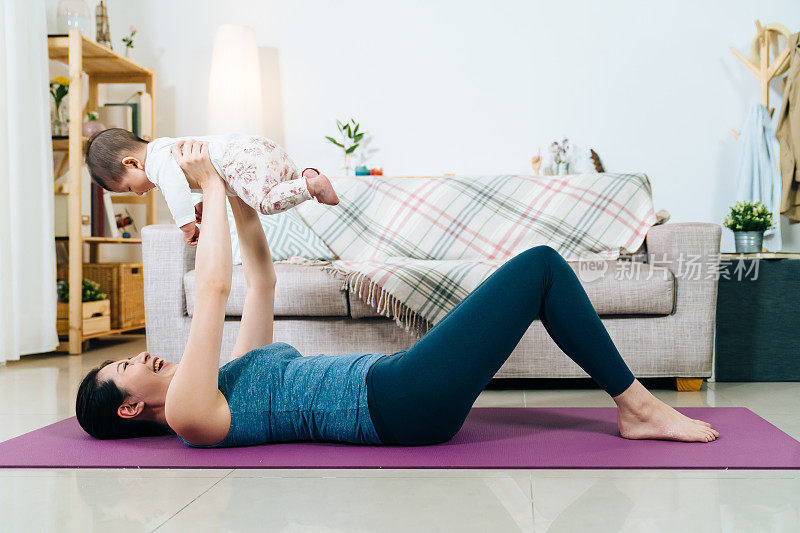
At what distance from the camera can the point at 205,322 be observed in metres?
1.32

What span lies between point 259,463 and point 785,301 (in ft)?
6.62

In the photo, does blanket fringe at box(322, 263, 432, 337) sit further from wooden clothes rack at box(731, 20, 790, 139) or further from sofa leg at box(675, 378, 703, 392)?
wooden clothes rack at box(731, 20, 790, 139)

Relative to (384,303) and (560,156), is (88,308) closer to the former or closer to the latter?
(384,303)

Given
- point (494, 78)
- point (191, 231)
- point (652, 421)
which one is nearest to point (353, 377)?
point (191, 231)

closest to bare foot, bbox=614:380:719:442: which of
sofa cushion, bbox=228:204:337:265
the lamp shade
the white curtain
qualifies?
sofa cushion, bbox=228:204:337:265

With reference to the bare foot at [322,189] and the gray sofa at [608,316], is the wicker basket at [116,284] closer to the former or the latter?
the gray sofa at [608,316]

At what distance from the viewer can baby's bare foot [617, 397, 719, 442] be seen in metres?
1.48

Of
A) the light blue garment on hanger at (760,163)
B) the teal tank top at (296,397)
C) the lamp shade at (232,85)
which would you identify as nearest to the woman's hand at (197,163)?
the teal tank top at (296,397)

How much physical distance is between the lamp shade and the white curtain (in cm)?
100

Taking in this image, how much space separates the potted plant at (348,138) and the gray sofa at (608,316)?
77.9 inches

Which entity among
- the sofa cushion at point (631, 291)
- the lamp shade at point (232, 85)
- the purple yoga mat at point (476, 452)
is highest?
the lamp shade at point (232, 85)

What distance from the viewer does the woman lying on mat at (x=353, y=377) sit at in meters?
1.33

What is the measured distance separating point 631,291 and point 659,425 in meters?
0.86

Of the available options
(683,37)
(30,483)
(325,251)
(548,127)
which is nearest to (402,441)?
(30,483)
